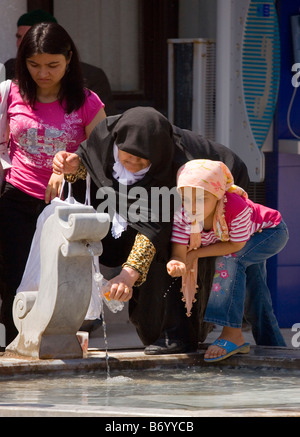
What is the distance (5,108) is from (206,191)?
1.26 m

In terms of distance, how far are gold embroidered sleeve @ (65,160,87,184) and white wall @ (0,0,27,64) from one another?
1741mm

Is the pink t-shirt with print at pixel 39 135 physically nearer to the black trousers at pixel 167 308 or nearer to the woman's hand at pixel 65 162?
the woman's hand at pixel 65 162

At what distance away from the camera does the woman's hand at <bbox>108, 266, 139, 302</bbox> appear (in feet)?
20.2

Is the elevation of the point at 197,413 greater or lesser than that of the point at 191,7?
lesser

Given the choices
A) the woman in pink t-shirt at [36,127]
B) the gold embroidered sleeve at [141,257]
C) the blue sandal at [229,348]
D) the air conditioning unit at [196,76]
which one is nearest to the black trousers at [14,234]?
the woman in pink t-shirt at [36,127]

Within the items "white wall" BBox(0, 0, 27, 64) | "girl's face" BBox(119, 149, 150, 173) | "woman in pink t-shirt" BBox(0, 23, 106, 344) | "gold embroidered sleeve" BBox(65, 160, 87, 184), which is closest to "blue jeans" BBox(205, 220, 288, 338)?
"girl's face" BBox(119, 149, 150, 173)

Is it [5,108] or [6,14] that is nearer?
[5,108]

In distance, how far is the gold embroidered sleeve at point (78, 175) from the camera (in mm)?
6668

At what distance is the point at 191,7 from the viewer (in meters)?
9.13

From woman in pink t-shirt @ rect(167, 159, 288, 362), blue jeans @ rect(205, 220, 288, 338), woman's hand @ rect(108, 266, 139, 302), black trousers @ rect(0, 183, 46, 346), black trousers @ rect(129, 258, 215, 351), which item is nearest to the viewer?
woman's hand @ rect(108, 266, 139, 302)

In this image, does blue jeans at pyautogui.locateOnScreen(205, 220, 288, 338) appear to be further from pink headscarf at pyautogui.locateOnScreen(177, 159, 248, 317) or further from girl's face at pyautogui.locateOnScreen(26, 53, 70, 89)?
girl's face at pyautogui.locateOnScreen(26, 53, 70, 89)

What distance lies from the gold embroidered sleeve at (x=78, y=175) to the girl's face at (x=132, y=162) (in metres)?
0.28
